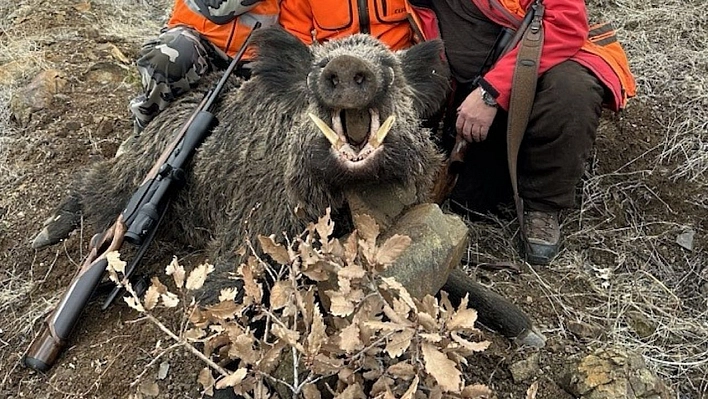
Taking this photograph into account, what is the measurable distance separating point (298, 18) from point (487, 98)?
1254 mm

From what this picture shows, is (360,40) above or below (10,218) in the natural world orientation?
above

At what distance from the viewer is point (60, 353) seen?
3.53 metres

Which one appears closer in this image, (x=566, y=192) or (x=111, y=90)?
(x=566, y=192)

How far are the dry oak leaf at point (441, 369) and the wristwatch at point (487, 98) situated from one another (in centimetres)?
224

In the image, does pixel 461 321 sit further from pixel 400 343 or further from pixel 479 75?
pixel 479 75

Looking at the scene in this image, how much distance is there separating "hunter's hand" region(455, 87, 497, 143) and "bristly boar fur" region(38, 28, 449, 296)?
0.33m

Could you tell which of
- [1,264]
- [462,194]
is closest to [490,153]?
[462,194]

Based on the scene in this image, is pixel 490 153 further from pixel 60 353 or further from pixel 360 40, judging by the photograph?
pixel 60 353

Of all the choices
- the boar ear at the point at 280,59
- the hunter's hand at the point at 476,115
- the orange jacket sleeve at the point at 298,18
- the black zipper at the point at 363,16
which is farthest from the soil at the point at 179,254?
the orange jacket sleeve at the point at 298,18

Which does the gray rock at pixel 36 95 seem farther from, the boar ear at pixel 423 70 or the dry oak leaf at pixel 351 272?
the dry oak leaf at pixel 351 272

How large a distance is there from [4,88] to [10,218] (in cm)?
166

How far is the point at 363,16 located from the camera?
425cm

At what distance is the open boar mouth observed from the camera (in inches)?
111

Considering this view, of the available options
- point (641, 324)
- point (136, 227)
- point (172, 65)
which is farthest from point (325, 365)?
point (172, 65)
